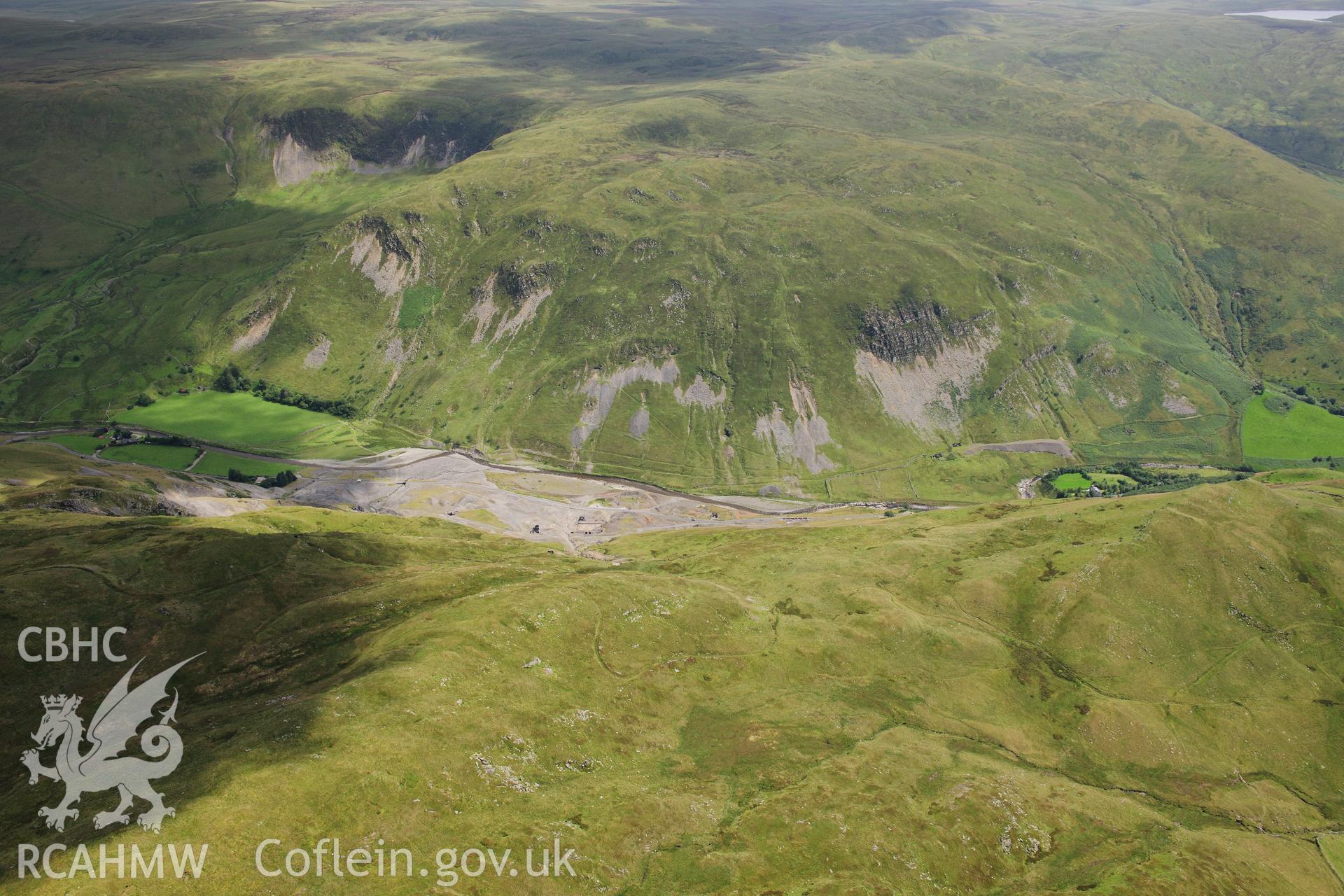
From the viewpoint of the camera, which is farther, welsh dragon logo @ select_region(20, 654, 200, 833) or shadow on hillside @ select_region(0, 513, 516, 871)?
shadow on hillside @ select_region(0, 513, 516, 871)

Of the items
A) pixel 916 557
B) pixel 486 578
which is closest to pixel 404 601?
pixel 486 578

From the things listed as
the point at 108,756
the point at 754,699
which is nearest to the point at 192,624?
the point at 108,756

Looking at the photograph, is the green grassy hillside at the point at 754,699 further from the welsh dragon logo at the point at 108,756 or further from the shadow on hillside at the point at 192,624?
the welsh dragon logo at the point at 108,756

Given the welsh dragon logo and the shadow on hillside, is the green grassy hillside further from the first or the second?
the welsh dragon logo

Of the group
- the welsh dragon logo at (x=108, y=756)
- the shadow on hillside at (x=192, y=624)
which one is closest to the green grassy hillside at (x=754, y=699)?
the shadow on hillside at (x=192, y=624)

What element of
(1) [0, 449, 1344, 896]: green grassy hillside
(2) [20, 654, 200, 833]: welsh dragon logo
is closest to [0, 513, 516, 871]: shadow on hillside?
(1) [0, 449, 1344, 896]: green grassy hillside
